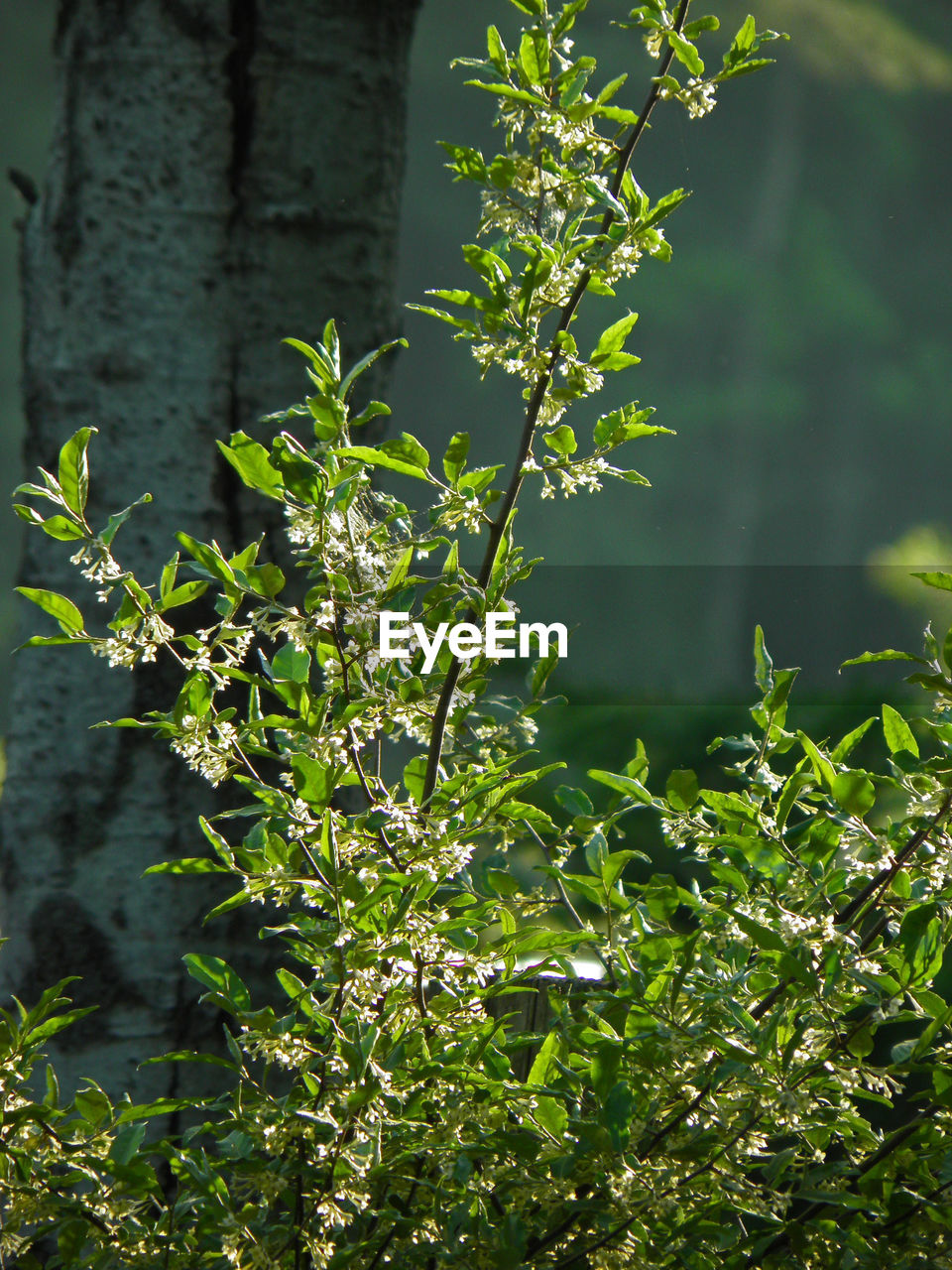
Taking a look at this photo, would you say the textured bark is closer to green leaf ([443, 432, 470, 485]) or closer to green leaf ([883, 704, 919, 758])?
green leaf ([443, 432, 470, 485])

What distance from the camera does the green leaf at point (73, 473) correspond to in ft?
1.70

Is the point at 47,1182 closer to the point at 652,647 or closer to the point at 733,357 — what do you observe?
the point at 652,647

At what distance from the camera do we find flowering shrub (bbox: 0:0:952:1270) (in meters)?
0.52

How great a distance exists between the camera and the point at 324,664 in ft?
1.86

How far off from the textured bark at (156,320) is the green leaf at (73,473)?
43 cm

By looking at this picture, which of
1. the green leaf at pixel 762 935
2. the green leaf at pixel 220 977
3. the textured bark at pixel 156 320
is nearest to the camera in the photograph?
the green leaf at pixel 762 935

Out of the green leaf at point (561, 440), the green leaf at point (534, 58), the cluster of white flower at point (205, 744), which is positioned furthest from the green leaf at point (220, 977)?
the green leaf at point (534, 58)

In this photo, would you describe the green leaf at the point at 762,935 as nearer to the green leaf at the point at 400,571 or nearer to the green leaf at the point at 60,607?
the green leaf at the point at 400,571

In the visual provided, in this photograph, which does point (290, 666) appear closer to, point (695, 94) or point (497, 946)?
point (497, 946)

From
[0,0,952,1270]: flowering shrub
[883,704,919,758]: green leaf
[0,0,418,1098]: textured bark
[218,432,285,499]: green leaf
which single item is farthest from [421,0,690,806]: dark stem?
[0,0,418,1098]: textured bark

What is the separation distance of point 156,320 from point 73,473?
498 millimetres

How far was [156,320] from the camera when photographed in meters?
0.97

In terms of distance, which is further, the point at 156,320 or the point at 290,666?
the point at 156,320

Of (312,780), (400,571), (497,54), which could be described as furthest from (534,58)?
(312,780)
